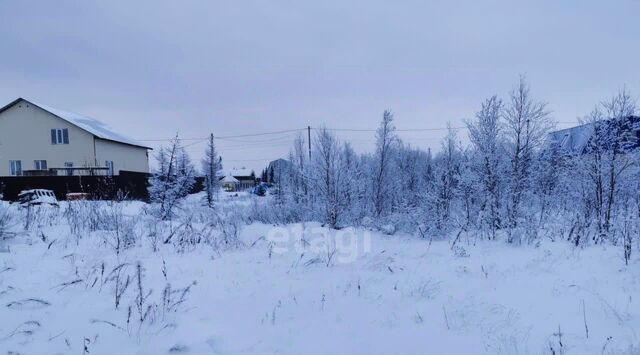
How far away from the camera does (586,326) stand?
112 inches

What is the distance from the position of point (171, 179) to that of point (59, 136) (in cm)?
2240

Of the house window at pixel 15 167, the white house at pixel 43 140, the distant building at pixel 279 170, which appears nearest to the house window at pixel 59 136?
the white house at pixel 43 140

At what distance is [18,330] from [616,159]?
427 inches

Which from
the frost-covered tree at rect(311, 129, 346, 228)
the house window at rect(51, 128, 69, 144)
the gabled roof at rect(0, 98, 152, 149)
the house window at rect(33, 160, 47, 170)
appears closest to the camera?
the frost-covered tree at rect(311, 129, 346, 228)

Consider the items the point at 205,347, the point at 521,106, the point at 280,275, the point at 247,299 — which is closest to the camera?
the point at 205,347

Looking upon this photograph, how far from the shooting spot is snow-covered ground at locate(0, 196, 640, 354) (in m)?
2.79

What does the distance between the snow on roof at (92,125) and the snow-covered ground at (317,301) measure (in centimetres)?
2540

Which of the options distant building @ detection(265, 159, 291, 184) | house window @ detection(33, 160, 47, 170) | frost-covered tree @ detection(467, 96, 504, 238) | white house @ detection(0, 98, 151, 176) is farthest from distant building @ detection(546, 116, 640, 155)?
house window @ detection(33, 160, 47, 170)

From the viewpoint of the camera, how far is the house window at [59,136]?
89.6 ft

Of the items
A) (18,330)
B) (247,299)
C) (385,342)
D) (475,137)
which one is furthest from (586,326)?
(475,137)

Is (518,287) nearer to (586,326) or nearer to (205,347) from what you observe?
(586,326)

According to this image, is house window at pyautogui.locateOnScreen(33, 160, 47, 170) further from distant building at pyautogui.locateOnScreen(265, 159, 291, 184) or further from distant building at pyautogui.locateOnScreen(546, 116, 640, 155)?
distant building at pyautogui.locateOnScreen(546, 116, 640, 155)

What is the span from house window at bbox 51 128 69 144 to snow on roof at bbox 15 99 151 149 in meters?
1.10

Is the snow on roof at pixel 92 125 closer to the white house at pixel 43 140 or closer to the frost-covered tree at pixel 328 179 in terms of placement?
the white house at pixel 43 140
